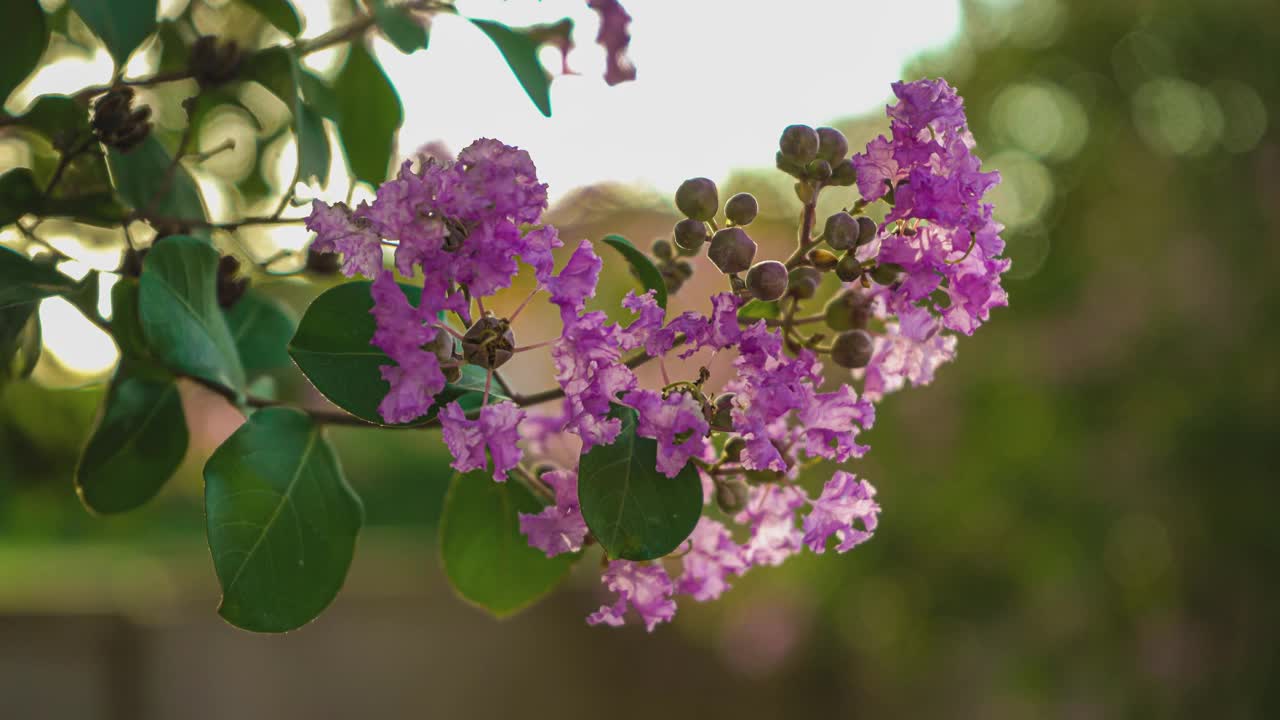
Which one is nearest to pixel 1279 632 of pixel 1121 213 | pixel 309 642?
pixel 1121 213

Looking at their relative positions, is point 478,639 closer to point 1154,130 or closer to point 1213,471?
point 1213,471

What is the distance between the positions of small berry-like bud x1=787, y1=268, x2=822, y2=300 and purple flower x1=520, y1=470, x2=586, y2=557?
175 millimetres

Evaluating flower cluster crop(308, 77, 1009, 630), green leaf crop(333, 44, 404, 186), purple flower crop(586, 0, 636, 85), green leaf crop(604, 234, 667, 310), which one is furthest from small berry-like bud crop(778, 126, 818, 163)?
green leaf crop(333, 44, 404, 186)

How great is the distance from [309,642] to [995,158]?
116 inches

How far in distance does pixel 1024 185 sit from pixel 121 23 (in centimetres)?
355

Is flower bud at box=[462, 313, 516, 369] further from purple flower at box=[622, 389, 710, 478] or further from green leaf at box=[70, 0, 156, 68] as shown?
green leaf at box=[70, 0, 156, 68]

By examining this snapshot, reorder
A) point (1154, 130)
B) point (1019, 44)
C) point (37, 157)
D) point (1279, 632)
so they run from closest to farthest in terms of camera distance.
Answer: point (37, 157) → point (1279, 632) → point (1154, 130) → point (1019, 44)

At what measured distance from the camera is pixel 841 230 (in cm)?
66

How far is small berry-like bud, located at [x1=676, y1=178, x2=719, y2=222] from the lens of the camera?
2.31 ft

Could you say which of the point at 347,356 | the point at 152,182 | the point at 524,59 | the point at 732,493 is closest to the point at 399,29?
→ the point at 524,59

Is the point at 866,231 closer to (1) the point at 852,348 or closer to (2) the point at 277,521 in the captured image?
(1) the point at 852,348

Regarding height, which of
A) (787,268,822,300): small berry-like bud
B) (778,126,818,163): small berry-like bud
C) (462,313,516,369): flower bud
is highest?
(778,126,818,163): small berry-like bud

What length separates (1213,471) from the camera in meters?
3.51

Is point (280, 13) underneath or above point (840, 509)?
above
